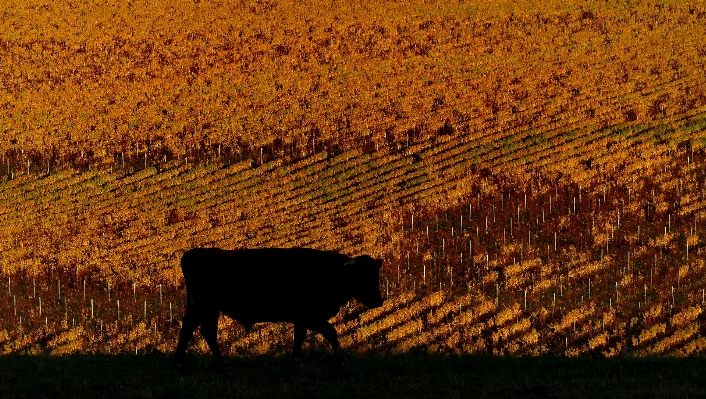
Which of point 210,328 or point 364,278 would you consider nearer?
point 364,278

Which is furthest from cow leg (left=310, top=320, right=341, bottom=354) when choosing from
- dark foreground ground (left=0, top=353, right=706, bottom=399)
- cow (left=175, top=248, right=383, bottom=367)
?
dark foreground ground (left=0, top=353, right=706, bottom=399)

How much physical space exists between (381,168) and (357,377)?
23.5 meters

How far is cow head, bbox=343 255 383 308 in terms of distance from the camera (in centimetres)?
1711

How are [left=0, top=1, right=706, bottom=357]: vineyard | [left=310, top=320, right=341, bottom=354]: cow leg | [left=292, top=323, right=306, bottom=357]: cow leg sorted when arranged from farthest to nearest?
[left=0, top=1, right=706, bottom=357]: vineyard, [left=292, top=323, right=306, bottom=357]: cow leg, [left=310, top=320, right=341, bottom=354]: cow leg

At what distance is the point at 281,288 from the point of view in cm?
1730

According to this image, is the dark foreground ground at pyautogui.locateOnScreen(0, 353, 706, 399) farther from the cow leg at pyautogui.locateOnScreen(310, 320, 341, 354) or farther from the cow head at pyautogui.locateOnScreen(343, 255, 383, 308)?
the cow head at pyautogui.locateOnScreen(343, 255, 383, 308)

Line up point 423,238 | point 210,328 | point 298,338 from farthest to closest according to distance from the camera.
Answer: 1. point 423,238
2. point 210,328
3. point 298,338

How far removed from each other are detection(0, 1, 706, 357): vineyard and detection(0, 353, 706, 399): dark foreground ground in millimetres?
5318

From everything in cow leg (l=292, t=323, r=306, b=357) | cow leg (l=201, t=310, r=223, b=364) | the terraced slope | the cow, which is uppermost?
the cow

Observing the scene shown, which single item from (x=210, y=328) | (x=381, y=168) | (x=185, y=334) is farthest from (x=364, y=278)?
(x=381, y=168)

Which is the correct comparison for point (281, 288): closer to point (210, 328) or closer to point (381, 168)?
point (210, 328)

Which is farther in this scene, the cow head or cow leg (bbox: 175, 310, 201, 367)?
the cow head

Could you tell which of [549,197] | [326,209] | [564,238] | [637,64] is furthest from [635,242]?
[637,64]

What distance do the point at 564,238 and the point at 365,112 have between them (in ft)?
52.4
